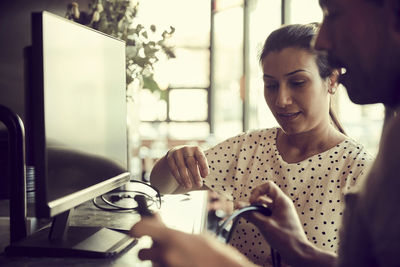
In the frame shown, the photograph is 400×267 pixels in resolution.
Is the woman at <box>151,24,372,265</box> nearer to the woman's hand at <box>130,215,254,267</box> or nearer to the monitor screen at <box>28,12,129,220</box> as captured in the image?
the monitor screen at <box>28,12,129,220</box>

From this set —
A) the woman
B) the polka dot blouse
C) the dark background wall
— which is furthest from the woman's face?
the dark background wall

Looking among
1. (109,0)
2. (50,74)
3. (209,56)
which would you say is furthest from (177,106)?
(50,74)

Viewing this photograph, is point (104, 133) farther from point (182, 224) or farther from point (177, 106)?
point (177, 106)

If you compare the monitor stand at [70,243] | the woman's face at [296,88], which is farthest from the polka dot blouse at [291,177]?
the monitor stand at [70,243]

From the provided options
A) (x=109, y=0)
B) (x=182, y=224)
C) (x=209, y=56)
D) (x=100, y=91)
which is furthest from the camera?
(x=209, y=56)

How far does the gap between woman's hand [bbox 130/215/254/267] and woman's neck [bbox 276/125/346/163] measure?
0.96m

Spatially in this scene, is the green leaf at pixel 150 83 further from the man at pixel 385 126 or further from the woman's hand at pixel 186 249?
the woman's hand at pixel 186 249

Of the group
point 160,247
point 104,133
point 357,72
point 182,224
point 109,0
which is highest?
point 109,0

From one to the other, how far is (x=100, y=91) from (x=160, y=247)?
0.54m

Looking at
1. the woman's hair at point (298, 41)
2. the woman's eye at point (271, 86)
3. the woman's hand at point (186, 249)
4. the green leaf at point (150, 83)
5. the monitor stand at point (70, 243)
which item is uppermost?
the woman's hair at point (298, 41)

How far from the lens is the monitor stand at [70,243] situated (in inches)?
35.4

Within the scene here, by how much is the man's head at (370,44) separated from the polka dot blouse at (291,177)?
736 millimetres

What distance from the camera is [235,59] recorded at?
538 cm

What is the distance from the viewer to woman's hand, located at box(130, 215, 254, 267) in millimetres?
553
